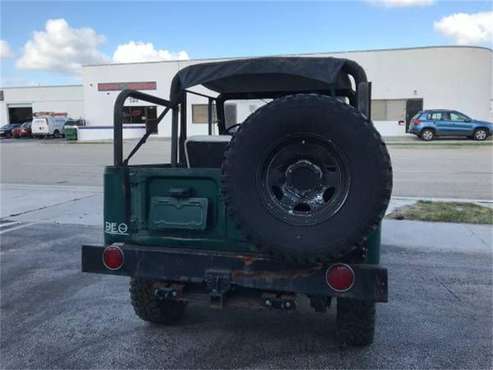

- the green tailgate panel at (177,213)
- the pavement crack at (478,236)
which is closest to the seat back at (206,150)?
the green tailgate panel at (177,213)

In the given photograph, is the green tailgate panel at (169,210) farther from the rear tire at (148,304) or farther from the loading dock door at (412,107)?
the loading dock door at (412,107)

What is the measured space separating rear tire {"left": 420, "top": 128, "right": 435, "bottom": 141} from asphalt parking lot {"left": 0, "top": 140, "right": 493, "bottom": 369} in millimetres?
21467

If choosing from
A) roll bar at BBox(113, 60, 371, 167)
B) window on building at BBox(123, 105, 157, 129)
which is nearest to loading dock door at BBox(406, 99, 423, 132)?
window on building at BBox(123, 105, 157, 129)

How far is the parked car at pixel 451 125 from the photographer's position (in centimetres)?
2661

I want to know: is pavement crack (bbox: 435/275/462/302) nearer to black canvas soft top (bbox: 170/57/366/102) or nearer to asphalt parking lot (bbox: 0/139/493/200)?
black canvas soft top (bbox: 170/57/366/102)

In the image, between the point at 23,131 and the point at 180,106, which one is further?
the point at 23,131

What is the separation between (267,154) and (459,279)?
333cm

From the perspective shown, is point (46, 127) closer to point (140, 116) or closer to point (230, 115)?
point (140, 116)

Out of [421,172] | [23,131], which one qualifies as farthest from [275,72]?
[23,131]

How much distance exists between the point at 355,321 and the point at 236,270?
3.14 feet

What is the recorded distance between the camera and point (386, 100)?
1351 inches

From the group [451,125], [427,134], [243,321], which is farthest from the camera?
[427,134]

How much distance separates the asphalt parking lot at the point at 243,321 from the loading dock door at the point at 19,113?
175 feet

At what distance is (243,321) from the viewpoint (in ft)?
13.3
